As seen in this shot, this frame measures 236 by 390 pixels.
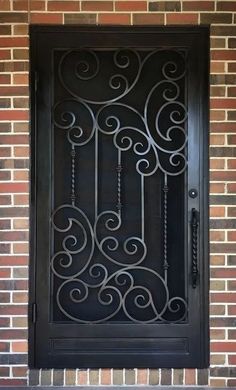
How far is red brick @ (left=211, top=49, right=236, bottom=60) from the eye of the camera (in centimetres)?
363

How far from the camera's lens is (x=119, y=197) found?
3686 mm

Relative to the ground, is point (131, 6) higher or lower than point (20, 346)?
higher

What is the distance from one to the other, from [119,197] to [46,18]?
1228 millimetres

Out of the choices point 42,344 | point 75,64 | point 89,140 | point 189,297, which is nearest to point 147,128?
point 89,140

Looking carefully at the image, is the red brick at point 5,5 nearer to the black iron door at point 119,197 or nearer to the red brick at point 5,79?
the black iron door at point 119,197

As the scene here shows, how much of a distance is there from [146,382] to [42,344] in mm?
704

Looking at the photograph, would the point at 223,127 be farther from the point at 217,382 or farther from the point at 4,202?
the point at 217,382

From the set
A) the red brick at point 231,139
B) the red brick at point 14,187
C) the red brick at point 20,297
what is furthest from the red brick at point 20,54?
the red brick at point 20,297

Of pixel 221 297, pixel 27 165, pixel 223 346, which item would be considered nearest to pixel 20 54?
pixel 27 165

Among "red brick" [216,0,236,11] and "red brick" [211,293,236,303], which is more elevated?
"red brick" [216,0,236,11]

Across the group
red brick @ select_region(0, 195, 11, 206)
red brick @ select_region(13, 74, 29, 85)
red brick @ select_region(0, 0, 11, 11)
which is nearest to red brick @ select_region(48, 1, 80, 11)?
red brick @ select_region(0, 0, 11, 11)

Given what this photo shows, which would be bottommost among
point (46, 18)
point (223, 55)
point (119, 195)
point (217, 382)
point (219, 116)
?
point (217, 382)

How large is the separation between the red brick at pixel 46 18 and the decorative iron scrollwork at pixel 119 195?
22 cm

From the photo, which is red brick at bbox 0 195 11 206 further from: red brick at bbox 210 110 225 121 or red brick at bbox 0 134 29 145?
red brick at bbox 210 110 225 121
